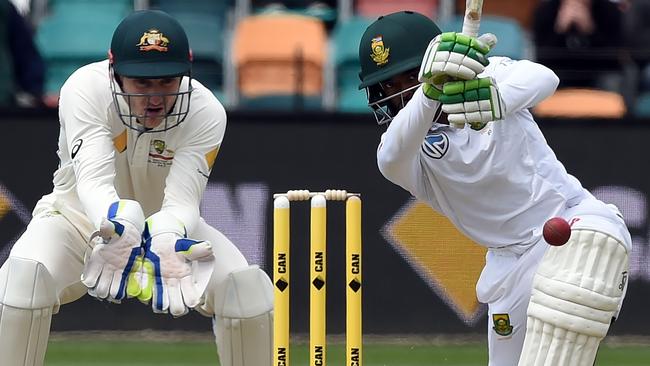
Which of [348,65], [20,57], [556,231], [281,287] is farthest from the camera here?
[348,65]

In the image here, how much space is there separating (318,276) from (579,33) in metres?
3.47

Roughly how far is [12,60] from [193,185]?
10.6 ft

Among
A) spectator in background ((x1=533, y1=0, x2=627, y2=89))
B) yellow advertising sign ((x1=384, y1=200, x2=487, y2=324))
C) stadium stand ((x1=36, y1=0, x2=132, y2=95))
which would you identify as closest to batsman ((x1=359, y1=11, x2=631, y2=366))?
yellow advertising sign ((x1=384, y1=200, x2=487, y2=324))

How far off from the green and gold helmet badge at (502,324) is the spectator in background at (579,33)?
11.1 feet

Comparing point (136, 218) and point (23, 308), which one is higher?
point (136, 218)

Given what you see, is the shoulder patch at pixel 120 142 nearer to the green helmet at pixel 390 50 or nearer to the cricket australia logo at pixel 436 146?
the green helmet at pixel 390 50

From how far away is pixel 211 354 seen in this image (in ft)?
21.4

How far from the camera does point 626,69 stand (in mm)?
7348

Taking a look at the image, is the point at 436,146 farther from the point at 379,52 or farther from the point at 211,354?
the point at 211,354

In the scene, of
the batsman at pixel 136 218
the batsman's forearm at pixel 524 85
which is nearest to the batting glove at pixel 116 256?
the batsman at pixel 136 218

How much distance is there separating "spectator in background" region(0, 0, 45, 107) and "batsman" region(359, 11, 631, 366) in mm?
3451

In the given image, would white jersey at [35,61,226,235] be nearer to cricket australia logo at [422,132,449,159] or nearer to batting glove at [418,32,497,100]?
cricket australia logo at [422,132,449,159]

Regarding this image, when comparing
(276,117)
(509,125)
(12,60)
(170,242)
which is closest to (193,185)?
(170,242)

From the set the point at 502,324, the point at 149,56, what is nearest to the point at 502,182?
the point at 502,324
